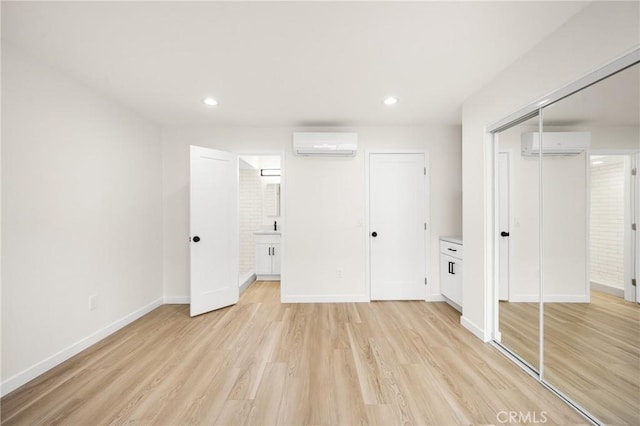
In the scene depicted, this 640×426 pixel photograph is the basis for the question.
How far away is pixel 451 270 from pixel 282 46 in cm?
312

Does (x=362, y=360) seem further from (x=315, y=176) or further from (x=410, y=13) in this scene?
(x=410, y=13)

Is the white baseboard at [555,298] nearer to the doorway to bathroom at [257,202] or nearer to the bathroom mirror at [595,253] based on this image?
the bathroom mirror at [595,253]

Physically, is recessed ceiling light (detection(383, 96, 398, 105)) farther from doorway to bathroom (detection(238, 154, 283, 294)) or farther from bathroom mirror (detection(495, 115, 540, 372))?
doorway to bathroom (detection(238, 154, 283, 294))

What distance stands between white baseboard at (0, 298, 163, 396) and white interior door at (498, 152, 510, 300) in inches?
152

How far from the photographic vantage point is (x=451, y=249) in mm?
3207

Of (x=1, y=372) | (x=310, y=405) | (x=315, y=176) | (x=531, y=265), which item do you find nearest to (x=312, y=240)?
(x=315, y=176)

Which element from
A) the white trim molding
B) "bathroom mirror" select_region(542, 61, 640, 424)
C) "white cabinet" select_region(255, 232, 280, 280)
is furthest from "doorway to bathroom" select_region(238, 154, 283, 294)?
"bathroom mirror" select_region(542, 61, 640, 424)

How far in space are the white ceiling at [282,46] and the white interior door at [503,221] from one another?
828 millimetres

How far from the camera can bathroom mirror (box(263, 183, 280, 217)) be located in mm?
5137

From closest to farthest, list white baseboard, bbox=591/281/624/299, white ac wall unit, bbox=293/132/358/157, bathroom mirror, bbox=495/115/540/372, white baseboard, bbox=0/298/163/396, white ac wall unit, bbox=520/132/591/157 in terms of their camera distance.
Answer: white baseboard, bbox=591/281/624/299, white ac wall unit, bbox=520/132/591/157, white baseboard, bbox=0/298/163/396, bathroom mirror, bbox=495/115/540/372, white ac wall unit, bbox=293/132/358/157

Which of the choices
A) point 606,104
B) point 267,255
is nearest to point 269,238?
point 267,255

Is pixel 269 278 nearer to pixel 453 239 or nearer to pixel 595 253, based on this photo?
pixel 453 239

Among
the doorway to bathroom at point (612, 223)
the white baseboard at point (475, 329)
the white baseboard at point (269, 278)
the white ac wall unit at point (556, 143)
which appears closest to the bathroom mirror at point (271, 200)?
the white baseboard at point (269, 278)

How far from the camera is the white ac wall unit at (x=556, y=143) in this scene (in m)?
1.60
